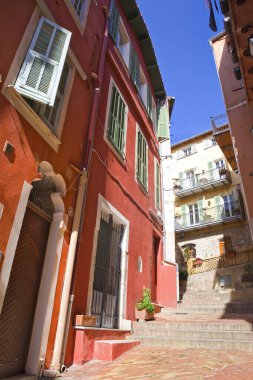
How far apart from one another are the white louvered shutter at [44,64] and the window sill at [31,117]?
0.11 m

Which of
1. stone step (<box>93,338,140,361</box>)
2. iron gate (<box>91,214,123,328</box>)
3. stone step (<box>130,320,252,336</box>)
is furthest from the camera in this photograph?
stone step (<box>130,320,252,336</box>)

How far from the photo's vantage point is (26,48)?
4680 millimetres

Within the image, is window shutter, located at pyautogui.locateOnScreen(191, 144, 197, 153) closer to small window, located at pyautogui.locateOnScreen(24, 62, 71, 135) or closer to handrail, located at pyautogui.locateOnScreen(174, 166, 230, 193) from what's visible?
handrail, located at pyautogui.locateOnScreen(174, 166, 230, 193)

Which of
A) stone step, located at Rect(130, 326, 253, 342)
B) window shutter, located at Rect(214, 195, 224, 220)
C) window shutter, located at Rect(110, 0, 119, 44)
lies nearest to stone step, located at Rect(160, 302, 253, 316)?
stone step, located at Rect(130, 326, 253, 342)

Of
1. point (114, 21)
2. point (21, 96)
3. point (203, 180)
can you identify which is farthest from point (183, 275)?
point (21, 96)

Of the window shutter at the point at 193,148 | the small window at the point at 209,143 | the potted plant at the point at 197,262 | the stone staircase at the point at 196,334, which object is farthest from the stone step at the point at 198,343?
the window shutter at the point at 193,148

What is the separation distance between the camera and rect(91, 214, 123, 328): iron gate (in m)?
6.32

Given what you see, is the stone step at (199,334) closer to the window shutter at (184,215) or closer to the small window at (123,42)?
the small window at (123,42)

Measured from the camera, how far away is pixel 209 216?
23.3 m

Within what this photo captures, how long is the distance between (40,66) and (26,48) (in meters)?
0.33

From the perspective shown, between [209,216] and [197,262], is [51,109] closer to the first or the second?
[197,262]

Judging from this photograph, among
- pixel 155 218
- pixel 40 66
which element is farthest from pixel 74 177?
pixel 155 218

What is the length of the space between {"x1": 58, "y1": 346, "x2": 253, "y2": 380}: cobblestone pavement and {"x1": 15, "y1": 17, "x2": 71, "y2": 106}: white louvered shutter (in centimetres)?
394

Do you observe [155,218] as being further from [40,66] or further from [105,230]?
[40,66]
